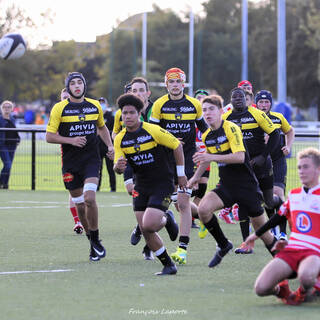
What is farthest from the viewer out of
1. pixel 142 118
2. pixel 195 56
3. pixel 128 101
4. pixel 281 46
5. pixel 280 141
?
pixel 195 56

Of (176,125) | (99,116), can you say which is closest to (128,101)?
(99,116)

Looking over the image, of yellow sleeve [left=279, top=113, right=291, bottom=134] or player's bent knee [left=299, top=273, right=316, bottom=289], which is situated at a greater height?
yellow sleeve [left=279, top=113, right=291, bottom=134]

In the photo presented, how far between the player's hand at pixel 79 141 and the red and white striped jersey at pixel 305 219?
140 inches

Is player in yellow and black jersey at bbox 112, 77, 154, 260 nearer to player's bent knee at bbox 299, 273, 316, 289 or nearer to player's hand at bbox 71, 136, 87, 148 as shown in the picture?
player's hand at bbox 71, 136, 87, 148

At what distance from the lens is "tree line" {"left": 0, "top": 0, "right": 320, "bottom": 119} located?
2635 inches

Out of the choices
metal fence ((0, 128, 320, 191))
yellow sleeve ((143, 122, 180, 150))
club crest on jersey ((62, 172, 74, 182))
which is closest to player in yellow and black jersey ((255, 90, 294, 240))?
club crest on jersey ((62, 172, 74, 182))

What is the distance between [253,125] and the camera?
35.9ft

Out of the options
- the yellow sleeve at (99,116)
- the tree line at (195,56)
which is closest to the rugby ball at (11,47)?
the yellow sleeve at (99,116)

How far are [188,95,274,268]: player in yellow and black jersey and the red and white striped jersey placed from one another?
69.5 inches

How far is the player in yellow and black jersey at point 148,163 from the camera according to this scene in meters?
8.95

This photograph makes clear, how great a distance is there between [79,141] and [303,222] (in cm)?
373

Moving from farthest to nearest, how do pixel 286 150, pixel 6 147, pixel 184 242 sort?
1. pixel 6 147
2. pixel 286 150
3. pixel 184 242

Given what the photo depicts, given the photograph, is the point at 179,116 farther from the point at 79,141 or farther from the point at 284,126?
the point at 284,126

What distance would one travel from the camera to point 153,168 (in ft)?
29.9
